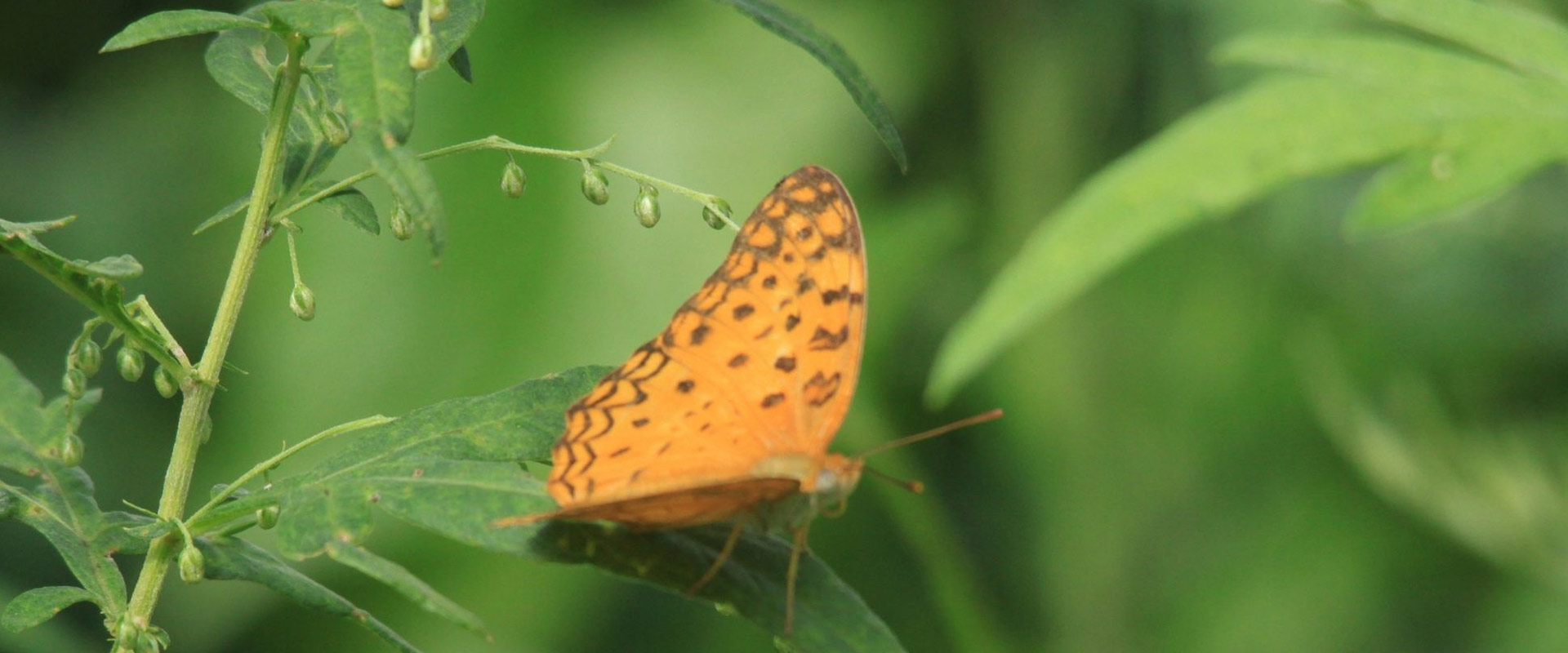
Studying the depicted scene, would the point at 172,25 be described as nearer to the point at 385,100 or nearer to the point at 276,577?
the point at 385,100

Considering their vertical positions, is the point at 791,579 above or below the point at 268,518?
below

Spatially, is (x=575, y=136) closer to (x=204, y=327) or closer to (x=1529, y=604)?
(x=204, y=327)

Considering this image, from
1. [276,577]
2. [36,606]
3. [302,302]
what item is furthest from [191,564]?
[302,302]

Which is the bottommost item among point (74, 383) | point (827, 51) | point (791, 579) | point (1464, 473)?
point (1464, 473)

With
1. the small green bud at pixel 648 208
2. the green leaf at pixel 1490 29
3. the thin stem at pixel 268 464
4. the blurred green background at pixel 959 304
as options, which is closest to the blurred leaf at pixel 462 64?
the small green bud at pixel 648 208

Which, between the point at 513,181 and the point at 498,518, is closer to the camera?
the point at 498,518

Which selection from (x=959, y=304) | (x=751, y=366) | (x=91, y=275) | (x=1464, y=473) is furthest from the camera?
(x=959, y=304)

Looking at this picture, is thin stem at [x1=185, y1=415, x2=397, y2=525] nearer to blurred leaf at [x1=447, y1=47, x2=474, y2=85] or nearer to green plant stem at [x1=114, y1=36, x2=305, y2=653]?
green plant stem at [x1=114, y1=36, x2=305, y2=653]

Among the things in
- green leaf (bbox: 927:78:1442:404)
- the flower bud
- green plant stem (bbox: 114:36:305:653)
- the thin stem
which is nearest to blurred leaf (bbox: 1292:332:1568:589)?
green leaf (bbox: 927:78:1442:404)
